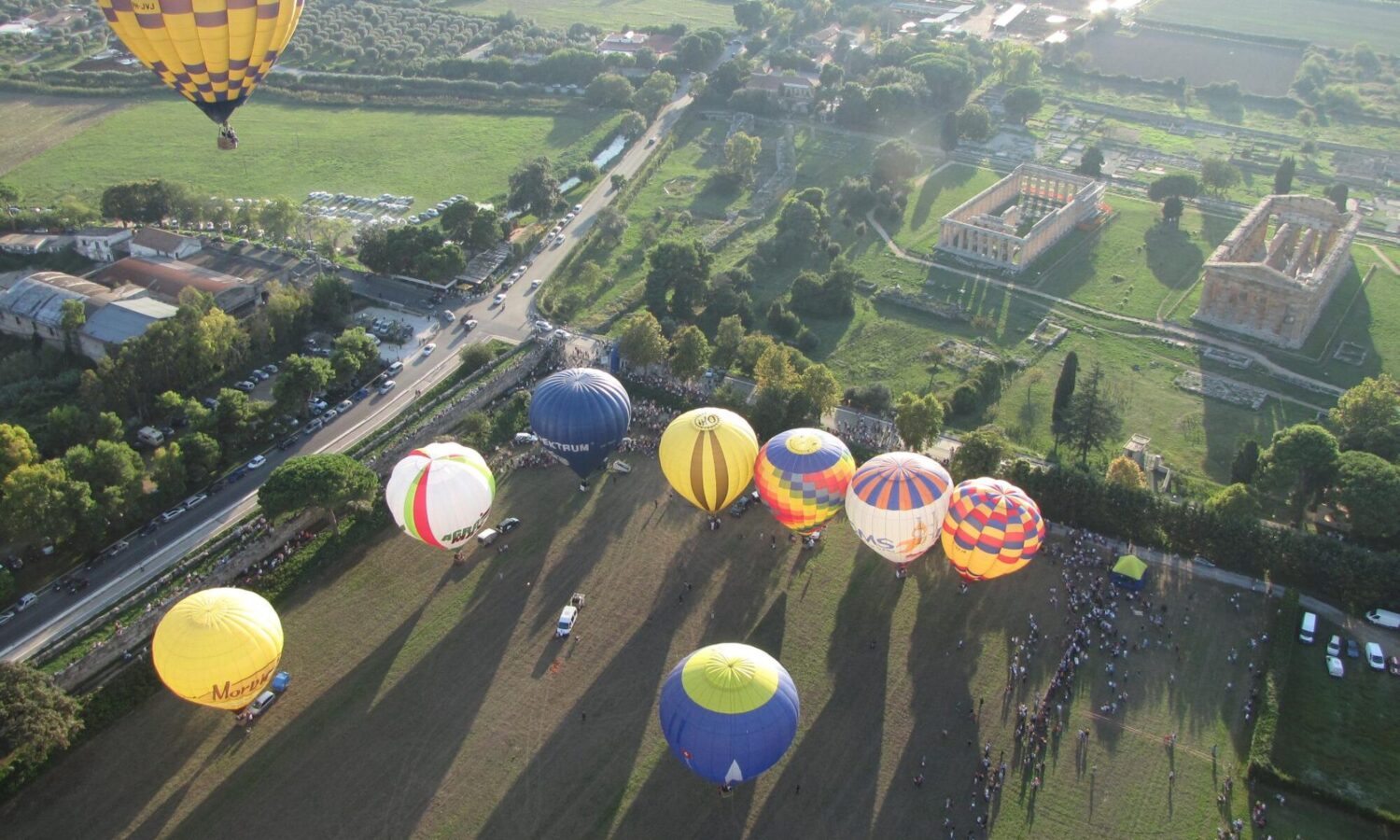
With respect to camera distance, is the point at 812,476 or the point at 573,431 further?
the point at 573,431

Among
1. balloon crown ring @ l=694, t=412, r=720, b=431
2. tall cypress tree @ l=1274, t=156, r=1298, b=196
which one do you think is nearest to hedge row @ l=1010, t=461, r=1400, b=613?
balloon crown ring @ l=694, t=412, r=720, b=431

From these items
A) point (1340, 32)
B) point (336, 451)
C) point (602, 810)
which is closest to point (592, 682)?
point (602, 810)

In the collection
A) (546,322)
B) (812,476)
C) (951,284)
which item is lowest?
(951,284)

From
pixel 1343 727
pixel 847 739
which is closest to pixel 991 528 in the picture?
pixel 847 739

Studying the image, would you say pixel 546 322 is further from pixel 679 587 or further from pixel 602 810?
pixel 602 810

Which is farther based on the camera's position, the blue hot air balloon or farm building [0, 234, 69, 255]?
farm building [0, 234, 69, 255]

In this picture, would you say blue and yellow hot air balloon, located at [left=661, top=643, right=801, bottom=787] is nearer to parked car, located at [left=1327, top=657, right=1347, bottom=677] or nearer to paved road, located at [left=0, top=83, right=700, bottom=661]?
parked car, located at [left=1327, top=657, right=1347, bottom=677]
